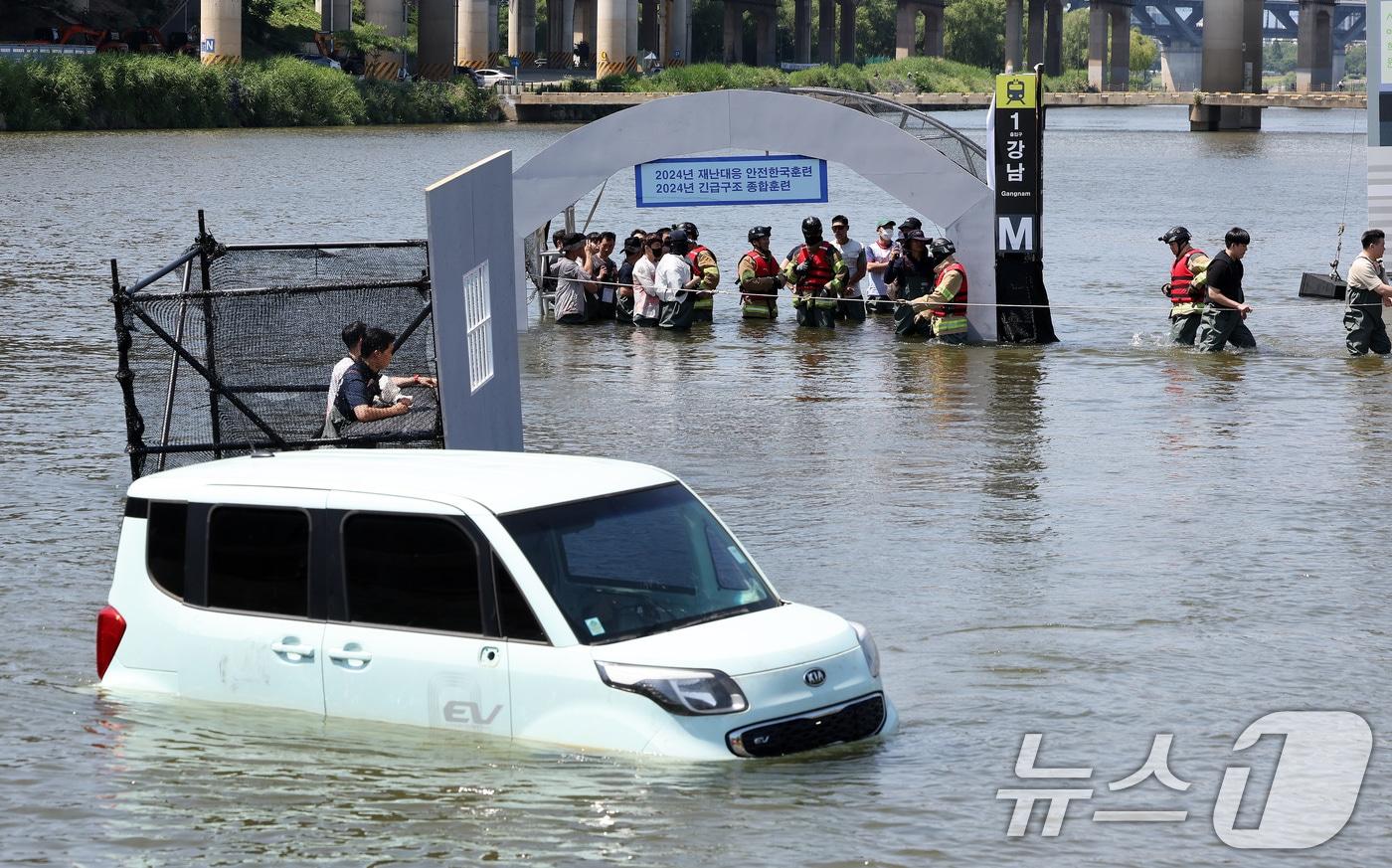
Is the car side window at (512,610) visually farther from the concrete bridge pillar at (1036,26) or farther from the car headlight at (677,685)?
the concrete bridge pillar at (1036,26)

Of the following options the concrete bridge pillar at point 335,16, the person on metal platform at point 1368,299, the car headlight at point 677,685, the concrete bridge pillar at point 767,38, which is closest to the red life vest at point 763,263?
the person on metal platform at point 1368,299

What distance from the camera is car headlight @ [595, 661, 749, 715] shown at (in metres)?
8.16

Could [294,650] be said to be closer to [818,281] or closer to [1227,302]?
[1227,302]

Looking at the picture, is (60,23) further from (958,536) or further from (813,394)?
(958,536)

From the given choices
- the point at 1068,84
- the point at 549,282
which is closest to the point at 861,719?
the point at 549,282

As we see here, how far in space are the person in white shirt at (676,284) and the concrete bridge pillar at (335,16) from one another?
96.1 m

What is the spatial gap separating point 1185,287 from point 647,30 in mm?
145862

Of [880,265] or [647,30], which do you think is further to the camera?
[647,30]

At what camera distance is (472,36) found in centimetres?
12588

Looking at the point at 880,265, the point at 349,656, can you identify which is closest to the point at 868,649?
the point at 349,656

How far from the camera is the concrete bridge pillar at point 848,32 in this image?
581 feet

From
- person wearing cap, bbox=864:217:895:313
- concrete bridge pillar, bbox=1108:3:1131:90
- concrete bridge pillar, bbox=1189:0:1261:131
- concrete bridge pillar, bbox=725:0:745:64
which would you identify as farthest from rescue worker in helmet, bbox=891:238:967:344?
concrete bridge pillar, bbox=1108:3:1131:90

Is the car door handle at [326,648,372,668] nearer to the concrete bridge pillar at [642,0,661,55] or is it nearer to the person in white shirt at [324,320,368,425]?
the person in white shirt at [324,320,368,425]

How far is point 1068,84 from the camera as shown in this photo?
598 ft
